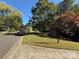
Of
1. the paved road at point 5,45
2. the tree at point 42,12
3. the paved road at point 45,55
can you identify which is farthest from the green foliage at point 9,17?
the paved road at point 45,55

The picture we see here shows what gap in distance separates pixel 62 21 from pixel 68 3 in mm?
Answer: 33906

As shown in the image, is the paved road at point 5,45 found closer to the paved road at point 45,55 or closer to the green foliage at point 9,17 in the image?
the paved road at point 45,55

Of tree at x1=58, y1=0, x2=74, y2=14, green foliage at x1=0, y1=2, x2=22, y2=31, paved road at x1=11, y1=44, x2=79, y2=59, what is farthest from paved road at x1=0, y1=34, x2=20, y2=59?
green foliage at x1=0, y1=2, x2=22, y2=31

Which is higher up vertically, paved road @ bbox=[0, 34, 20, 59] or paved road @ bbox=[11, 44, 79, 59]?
paved road @ bbox=[0, 34, 20, 59]

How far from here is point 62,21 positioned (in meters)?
27.5

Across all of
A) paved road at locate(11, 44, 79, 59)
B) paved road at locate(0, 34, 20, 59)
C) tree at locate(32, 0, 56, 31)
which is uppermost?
tree at locate(32, 0, 56, 31)

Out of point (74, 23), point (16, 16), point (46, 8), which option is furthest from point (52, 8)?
point (16, 16)

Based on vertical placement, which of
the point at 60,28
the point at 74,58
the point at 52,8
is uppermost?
the point at 52,8

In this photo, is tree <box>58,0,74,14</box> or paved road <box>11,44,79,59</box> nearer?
paved road <box>11,44,79,59</box>

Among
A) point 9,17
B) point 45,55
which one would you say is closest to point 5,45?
point 45,55

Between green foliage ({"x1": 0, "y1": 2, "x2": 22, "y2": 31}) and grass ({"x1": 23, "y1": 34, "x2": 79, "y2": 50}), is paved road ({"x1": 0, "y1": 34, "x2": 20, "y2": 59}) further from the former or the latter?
green foliage ({"x1": 0, "y1": 2, "x2": 22, "y2": 31})

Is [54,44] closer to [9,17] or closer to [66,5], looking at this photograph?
[66,5]

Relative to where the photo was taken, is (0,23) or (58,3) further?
(0,23)

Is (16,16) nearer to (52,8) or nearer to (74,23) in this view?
(52,8)
